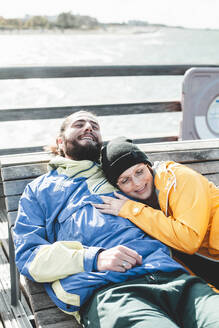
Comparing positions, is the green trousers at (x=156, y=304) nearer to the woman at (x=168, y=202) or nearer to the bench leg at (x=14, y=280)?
the woman at (x=168, y=202)

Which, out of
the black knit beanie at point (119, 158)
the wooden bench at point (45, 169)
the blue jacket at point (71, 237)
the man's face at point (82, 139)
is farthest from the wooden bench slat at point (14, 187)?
the black knit beanie at point (119, 158)

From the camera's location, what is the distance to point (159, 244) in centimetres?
186

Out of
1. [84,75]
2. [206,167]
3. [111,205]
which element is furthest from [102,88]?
[111,205]

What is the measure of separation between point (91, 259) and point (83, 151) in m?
0.72

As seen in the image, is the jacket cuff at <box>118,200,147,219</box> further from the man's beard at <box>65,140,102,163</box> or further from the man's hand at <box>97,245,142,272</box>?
the man's beard at <box>65,140,102,163</box>

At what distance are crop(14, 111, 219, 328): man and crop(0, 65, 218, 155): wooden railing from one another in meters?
1.79

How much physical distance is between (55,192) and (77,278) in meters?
0.55

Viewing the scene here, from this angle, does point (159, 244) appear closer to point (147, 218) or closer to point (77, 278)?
point (147, 218)

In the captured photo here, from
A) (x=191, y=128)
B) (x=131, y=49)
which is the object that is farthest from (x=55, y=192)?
(x=131, y=49)

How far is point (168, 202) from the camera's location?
6.48 feet

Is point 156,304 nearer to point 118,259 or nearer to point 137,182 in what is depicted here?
point 118,259

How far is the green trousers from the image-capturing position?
57.7 inches

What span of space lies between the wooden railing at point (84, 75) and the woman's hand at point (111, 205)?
6.69ft

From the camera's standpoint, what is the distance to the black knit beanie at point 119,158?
203cm
